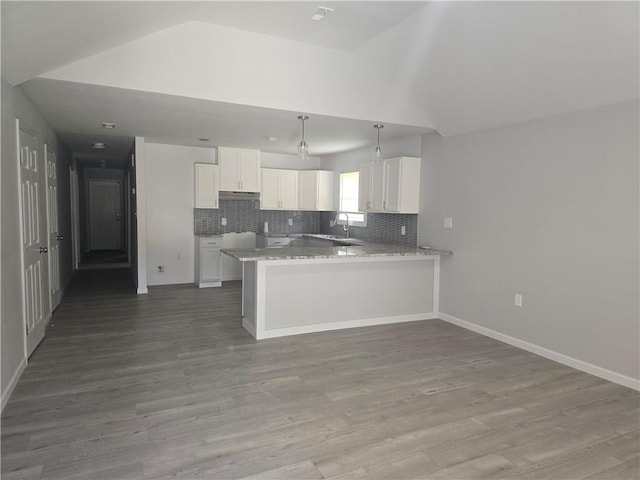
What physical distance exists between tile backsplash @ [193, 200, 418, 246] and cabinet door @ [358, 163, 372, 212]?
48cm

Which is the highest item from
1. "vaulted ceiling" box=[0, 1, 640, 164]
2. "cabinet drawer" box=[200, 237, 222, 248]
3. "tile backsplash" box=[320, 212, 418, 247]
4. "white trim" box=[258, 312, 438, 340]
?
"vaulted ceiling" box=[0, 1, 640, 164]

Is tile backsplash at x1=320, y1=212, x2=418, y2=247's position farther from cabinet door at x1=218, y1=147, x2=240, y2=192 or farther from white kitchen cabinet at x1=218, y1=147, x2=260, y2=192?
cabinet door at x1=218, y1=147, x2=240, y2=192

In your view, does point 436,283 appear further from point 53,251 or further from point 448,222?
point 53,251

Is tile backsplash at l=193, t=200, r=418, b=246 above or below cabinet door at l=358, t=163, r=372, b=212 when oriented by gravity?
below

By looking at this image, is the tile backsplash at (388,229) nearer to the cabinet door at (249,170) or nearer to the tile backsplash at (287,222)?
the tile backsplash at (287,222)

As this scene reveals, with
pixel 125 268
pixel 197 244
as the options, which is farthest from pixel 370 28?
pixel 125 268

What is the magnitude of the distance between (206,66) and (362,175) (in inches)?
117

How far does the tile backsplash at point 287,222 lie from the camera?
5.96 metres

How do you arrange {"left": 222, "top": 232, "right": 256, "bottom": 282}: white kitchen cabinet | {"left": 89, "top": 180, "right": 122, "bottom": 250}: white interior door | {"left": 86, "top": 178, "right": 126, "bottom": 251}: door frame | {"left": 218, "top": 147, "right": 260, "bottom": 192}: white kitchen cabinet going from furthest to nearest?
{"left": 89, "top": 180, "right": 122, "bottom": 250}: white interior door < {"left": 86, "top": 178, "right": 126, "bottom": 251}: door frame < {"left": 222, "top": 232, "right": 256, "bottom": 282}: white kitchen cabinet < {"left": 218, "top": 147, "right": 260, "bottom": 192}: white kitchen cabinet

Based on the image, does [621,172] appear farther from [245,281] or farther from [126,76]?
[126,76]

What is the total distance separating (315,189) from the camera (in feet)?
24.8

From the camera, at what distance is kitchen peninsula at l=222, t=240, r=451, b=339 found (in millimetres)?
4266

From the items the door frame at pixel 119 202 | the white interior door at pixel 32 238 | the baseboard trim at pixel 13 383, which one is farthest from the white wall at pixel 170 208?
the door frame at pixel 119 202

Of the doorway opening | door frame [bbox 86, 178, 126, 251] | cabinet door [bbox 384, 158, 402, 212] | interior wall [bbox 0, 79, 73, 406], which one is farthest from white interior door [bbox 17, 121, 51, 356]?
door frame [bbox 86, 178, 126, 251]
